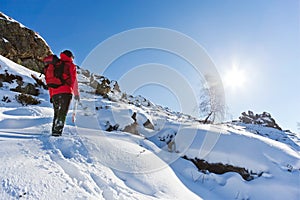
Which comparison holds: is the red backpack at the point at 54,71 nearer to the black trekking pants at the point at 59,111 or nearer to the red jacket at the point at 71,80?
the red jacket at the point at 71,80

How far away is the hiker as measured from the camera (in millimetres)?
4645

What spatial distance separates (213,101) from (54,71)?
1045 cm

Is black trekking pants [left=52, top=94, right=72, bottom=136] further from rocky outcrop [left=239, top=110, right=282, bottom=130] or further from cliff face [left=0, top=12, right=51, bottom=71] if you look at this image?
rocky outcrop [left=239, top=110, right=282, bottom=130]

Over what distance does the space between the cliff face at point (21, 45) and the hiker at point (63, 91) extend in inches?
465

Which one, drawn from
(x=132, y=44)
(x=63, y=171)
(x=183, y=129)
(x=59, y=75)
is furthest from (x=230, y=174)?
(x=132, y=44)

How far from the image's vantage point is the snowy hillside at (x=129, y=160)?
2771 mm

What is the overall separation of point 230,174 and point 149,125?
3.46 metres

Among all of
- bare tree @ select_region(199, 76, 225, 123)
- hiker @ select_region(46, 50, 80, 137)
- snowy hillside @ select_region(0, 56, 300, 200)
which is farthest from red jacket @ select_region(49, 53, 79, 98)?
bare tree @ select_region(199, 76, 225, 123)

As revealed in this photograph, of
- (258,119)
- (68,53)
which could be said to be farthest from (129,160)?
(258,119)

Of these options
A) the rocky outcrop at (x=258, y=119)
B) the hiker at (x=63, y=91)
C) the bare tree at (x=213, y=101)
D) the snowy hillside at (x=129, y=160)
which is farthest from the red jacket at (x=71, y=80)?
the rocky outcrop at (x=258, y=119)

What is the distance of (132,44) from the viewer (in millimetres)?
9398

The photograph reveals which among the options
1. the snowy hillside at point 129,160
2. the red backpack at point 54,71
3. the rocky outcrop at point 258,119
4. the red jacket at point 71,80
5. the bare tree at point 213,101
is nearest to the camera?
the snowy hillside at point 129,160

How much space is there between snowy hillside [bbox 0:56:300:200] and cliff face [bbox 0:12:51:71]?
6.78m

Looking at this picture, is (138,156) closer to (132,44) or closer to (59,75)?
(59,75)
